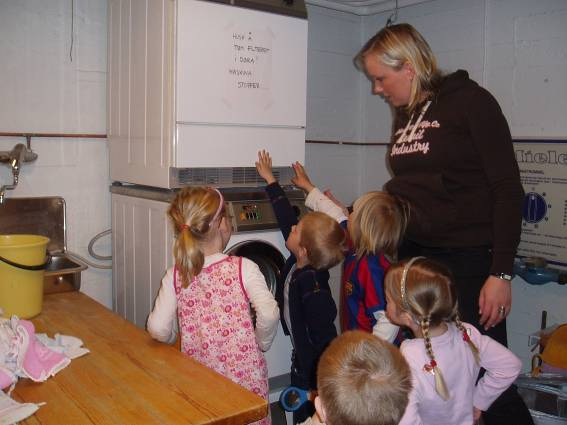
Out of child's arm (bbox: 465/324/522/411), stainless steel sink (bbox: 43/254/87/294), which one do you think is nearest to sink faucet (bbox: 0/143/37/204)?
stainless steel sink (bbox: 43/254/87/294)

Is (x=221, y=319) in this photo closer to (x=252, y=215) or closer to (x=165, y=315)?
(x=165, y=315)

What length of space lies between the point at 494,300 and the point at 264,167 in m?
1.11

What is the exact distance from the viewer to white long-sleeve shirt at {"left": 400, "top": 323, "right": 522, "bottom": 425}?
5.10ft

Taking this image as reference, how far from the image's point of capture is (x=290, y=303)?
7.32ft

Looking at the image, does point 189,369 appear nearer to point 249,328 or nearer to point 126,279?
point 249,328

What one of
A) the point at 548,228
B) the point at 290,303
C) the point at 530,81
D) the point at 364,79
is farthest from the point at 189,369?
the point at 364,79

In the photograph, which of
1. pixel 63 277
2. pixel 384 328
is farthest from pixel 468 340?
pixel 63 277

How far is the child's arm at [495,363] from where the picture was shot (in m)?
1.70

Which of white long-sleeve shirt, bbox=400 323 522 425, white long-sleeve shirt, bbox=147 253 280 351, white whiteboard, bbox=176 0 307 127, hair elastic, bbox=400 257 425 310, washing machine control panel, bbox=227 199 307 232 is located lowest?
white long-sleeve shirt, bbox=400 323 522 425

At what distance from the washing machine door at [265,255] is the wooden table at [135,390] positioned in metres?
0.61

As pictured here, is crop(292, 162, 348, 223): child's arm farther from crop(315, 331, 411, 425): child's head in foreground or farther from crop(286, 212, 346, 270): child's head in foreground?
crop(315, 331, 411, 425): child's head in foreground

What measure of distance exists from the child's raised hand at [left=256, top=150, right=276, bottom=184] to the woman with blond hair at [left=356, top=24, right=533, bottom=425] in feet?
1.93

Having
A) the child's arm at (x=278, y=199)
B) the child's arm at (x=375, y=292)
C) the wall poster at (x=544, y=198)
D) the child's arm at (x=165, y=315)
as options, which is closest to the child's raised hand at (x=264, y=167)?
the child's arm at (x=278, y=199)

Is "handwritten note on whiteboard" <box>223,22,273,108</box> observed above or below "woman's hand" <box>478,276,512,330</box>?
above
